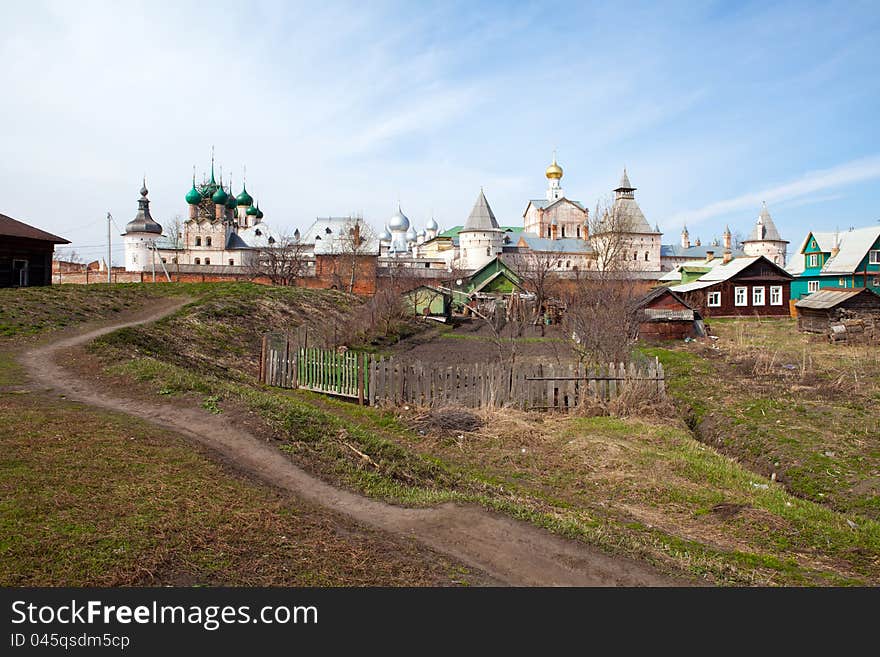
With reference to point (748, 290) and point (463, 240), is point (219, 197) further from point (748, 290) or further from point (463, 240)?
point (748, 290)

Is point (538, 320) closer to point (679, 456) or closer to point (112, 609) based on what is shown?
point (679, 456)

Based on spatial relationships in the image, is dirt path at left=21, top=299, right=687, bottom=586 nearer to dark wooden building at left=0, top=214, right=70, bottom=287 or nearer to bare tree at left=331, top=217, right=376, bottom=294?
dark wooden building at left=0, top=214, right=70, bottom=287

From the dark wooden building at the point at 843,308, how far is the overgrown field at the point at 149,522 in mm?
27652

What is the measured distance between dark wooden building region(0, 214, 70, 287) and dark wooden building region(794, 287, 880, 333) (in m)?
35.7

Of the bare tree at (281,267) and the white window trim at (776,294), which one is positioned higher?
the bare tree at (281,267)

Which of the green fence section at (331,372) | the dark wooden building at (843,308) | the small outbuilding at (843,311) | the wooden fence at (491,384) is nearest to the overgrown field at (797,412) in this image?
the wooden fence at (491,384)

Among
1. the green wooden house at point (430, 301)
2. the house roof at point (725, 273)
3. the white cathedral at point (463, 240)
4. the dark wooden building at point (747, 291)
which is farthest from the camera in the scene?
the white cathedral at point (463, 240)

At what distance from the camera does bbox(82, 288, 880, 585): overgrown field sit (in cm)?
624

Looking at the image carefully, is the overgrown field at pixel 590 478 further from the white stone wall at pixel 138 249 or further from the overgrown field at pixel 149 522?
the white stone wall at pixel 138 249

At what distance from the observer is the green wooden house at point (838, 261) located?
143ft

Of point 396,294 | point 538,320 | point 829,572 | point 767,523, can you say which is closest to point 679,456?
point 767,523

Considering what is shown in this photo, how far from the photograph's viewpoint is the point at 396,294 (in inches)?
1134

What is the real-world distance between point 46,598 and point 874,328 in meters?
29.0

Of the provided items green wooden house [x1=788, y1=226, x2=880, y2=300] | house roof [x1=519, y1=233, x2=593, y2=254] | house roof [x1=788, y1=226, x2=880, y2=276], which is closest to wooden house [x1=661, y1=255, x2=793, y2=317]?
green wooden house [x1=788, y1=226, x2=880, y2=300]
